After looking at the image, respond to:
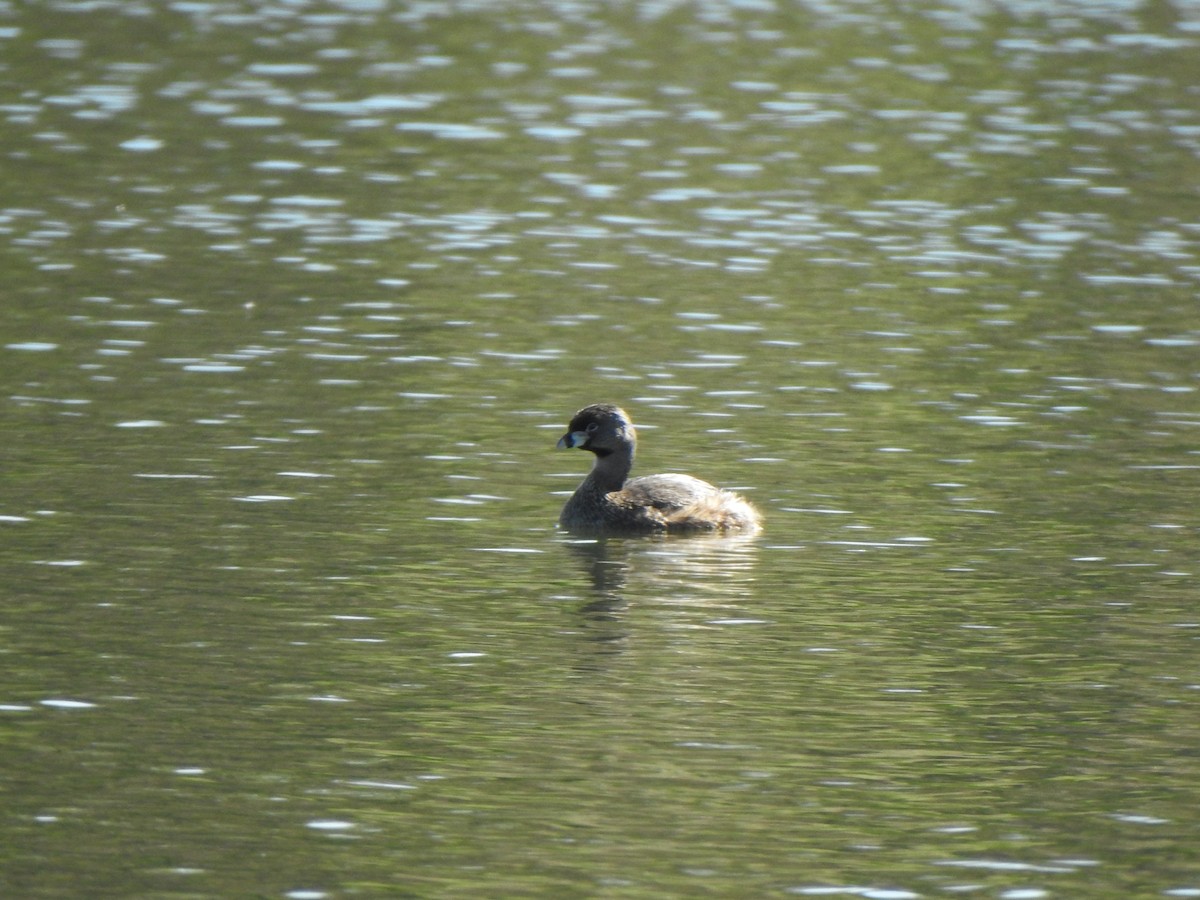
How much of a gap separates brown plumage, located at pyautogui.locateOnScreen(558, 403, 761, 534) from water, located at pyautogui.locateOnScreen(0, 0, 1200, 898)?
0.33 meters

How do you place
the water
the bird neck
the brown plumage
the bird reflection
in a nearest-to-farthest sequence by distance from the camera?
the water < the bird reflection < the brown plumage < the bird neck

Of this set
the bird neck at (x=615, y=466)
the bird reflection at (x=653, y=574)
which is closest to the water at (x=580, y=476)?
the bird reflection at (x=653, y=574)

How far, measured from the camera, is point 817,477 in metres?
20.7

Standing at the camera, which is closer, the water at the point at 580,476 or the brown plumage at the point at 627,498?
the water at the point at 580,476

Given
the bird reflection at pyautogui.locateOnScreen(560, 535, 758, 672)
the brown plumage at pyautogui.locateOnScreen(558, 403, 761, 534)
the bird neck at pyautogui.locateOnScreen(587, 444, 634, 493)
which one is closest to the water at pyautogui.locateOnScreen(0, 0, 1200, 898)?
the bird reflection at pyautogui.locateOnScreen(560, 535, 758, 672)

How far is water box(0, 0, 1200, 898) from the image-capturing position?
12695mm

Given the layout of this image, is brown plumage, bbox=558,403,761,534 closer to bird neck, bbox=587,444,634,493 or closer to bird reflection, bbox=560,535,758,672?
bird neck, bbox=587,444,634,493

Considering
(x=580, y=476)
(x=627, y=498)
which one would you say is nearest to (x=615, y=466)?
(x=627, y=498)

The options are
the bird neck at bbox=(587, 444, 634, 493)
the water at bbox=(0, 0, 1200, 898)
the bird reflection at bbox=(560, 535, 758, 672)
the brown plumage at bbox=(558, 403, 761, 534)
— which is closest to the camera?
the water at bbox=(0, 0, 1200, 898)

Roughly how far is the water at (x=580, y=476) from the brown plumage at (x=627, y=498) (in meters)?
0.33

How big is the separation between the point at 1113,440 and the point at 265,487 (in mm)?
7729

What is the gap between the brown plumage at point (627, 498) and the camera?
19094 millimetres

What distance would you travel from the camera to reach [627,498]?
19484 millimetres

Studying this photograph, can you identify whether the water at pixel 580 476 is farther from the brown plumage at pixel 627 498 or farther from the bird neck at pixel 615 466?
the bird neck at pixel 615 466
